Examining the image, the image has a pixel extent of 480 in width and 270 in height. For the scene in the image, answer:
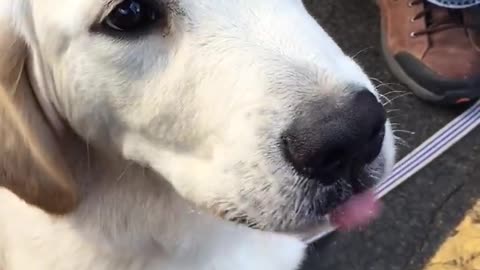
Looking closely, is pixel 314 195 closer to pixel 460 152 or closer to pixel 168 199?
pixel 168 199

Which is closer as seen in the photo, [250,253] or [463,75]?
[250,253]

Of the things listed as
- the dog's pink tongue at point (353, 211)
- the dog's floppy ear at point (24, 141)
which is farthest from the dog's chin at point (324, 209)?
the dog's floppy ear at point (24, 141)

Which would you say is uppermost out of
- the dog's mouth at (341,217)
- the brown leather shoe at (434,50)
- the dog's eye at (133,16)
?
the dog's eye at (133,16)

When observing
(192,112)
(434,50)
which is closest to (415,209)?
(434,50)

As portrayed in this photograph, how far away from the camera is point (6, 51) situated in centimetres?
106

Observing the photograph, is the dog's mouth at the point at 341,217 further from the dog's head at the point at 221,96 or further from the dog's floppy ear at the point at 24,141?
the dog's floppy ear at the point at 24,141

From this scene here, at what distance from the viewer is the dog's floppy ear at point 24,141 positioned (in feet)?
3.48

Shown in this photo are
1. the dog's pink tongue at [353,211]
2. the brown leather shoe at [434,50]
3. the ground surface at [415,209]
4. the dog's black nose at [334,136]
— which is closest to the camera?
the dog's black nose at [334,136]

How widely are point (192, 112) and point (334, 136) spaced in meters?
0.20

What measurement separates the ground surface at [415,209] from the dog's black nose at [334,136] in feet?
2.35

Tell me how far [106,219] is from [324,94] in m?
0.46

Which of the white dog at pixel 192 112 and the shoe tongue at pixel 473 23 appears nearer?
the white dog at pixel 192 112

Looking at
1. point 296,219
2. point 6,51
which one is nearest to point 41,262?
point 6,51

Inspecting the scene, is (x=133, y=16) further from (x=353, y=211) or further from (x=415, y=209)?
(x=415, y=209)
